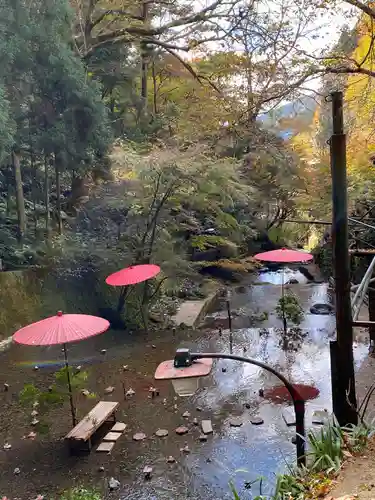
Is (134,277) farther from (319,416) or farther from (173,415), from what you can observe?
(319,416)

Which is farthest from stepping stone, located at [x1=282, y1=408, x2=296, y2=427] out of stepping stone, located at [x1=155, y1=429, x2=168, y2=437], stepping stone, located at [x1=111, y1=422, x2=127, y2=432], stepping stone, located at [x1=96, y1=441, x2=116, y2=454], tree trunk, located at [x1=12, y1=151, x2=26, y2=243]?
tree trunk, located at [x1=12, y1=151, x2=26, y2=243]

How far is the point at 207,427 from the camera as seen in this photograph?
680 centimetres

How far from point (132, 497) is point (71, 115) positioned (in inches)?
364

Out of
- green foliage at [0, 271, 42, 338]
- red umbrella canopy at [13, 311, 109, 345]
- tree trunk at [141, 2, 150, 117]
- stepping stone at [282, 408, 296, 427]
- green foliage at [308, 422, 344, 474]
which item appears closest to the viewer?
green foliage at [308, 422, 344, 474]

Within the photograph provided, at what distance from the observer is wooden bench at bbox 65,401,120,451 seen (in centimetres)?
624

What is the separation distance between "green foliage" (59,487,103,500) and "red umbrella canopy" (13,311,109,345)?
177 centimetres

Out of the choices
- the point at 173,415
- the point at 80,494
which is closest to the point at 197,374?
the point at 80,494

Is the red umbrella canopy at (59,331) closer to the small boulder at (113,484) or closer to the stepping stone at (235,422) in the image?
the small boulder at (113,484)

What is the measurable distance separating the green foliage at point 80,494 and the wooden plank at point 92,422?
851 mm

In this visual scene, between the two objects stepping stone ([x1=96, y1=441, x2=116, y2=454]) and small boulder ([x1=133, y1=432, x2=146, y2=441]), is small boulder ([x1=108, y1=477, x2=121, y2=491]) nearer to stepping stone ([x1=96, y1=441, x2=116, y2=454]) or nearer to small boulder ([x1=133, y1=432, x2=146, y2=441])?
stepping stone ([x1=96, y1=441, x2=116, y2=454])

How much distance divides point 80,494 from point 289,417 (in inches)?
131

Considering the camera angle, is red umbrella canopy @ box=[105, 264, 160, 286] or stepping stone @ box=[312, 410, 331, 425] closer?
stepping stone @ box=[312, 410, 331, 425]

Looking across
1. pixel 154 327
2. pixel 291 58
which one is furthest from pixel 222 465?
pixel 291 58

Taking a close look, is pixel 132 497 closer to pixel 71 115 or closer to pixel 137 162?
pixel 137 162
